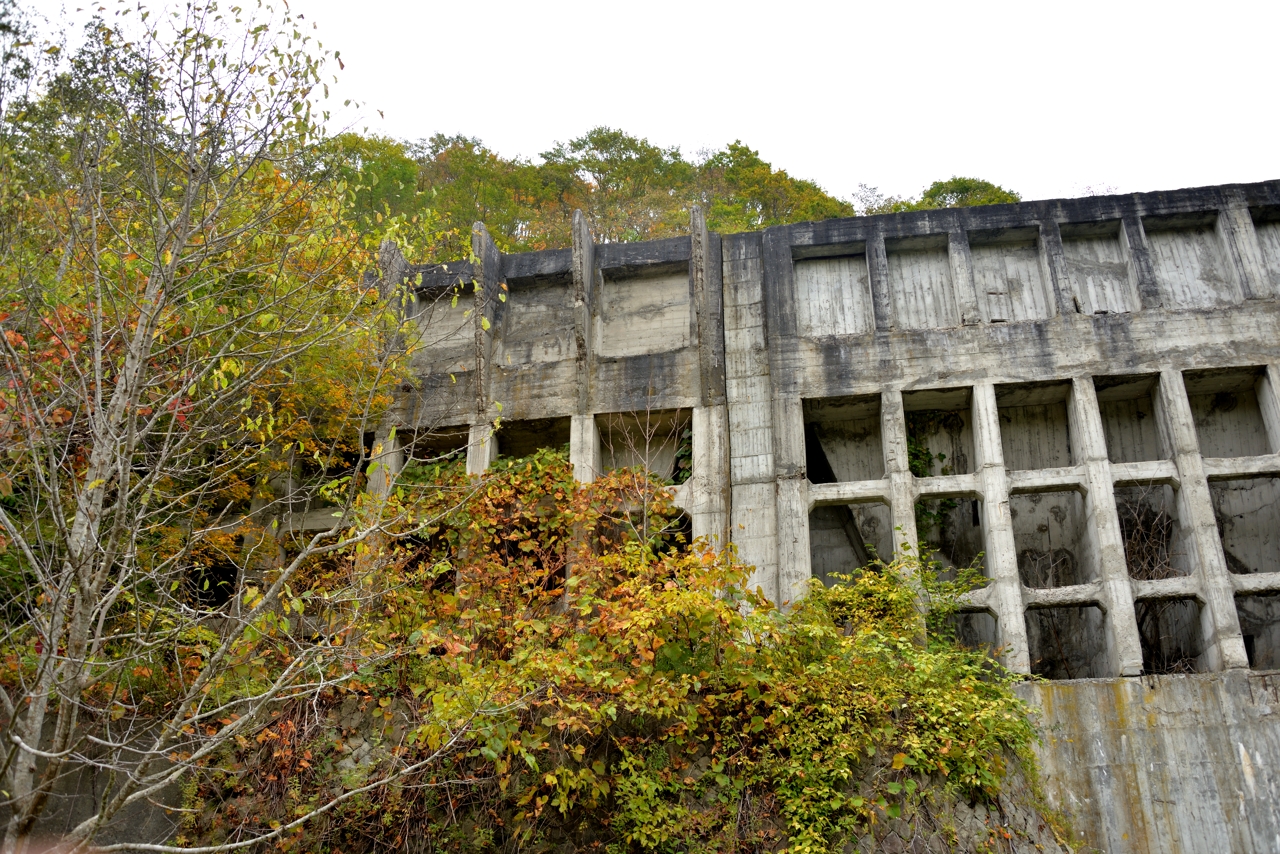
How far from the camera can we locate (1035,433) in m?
16.6

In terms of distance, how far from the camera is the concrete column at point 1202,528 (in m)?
13.4

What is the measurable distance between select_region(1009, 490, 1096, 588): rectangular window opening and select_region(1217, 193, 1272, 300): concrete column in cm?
399

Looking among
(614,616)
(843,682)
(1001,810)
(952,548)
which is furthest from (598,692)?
(952,548)

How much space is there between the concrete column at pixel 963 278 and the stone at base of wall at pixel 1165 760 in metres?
5.80

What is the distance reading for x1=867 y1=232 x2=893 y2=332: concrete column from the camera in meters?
16.2

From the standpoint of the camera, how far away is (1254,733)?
41.4 ft

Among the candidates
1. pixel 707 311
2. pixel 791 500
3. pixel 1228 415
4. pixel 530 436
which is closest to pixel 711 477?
pixel 791 500

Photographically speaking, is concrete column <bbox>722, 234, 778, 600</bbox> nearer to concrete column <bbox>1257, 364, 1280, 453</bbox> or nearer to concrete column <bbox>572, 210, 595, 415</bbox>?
concrete column <bbox>572, 210, 595, 415</bbox>

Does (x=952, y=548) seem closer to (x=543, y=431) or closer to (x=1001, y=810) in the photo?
(x=1001, y=810)

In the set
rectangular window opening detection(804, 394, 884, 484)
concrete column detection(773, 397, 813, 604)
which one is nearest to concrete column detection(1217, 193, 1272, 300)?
rectangular window opening detection(804, 394, 884, 484)

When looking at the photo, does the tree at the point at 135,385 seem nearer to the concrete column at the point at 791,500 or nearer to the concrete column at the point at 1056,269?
the concrete column at the point at 791,500

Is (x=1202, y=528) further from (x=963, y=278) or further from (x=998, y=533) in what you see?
(x=963, y=278)

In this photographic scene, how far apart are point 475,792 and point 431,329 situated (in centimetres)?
850

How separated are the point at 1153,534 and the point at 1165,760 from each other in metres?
3.84
